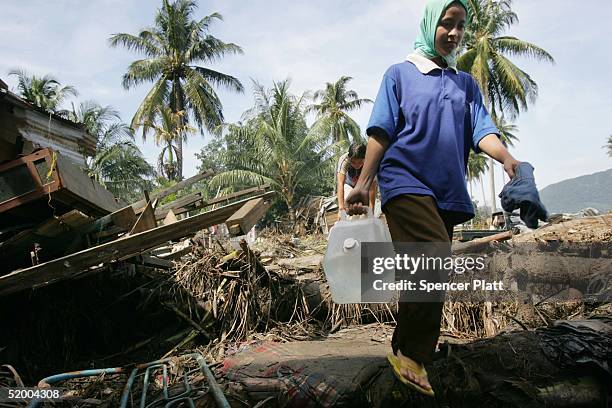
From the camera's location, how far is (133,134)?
80.6 ft

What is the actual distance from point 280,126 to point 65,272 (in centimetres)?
1776

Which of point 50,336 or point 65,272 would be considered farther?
point 50,336

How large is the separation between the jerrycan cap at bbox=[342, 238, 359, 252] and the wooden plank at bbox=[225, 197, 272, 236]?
1046 millimetres

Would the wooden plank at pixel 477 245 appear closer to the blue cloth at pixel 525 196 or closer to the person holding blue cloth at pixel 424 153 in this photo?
the person holding blue cloth at pixel 424 153

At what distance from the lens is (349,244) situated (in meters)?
2.64

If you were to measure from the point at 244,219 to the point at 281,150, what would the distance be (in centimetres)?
1726

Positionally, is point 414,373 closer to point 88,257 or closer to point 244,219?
point 244,219

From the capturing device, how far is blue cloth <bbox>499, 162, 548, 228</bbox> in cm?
174

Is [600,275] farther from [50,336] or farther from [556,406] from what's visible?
[50,336]

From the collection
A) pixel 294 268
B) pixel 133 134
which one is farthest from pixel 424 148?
pixel 133 134

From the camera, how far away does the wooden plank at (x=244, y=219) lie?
3.41 metres

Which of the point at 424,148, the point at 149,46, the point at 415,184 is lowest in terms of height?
the point at 415,184

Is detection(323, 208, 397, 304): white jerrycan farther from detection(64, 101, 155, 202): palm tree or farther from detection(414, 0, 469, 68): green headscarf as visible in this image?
detection(64, 101, 155, 202): palm tree

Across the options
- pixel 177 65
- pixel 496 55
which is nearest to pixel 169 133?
pixel 177 65
